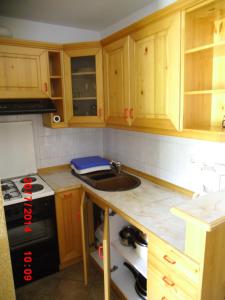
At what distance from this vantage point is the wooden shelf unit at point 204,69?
129 centimetres

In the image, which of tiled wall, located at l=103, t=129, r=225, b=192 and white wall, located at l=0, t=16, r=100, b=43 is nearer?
tiled wall, located at l=103, t=129, r=225, b=192

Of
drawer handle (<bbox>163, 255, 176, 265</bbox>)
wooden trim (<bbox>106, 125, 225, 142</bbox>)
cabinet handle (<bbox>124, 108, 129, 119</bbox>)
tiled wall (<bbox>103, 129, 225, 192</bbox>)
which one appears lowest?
drawer handle (<bbox>163, 255, 176, 265</bbox>)

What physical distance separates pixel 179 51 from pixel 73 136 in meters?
1.54

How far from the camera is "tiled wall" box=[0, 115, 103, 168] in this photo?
7.63ft

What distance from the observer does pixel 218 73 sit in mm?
1370

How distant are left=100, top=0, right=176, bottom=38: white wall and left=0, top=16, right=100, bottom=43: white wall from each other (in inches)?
8.4

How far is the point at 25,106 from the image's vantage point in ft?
6.21

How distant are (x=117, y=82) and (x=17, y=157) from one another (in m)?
1.20

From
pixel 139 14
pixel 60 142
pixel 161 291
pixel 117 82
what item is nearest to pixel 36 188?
pixel 60 142

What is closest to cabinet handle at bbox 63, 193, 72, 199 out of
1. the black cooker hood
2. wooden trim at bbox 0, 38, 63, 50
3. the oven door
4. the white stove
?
the white stove

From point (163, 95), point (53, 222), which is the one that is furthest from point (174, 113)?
point (53, 222)

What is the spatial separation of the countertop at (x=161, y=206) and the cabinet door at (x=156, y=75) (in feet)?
1.76

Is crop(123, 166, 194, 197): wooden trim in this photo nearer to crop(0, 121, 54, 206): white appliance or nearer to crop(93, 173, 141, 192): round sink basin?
crop(93, 173, 141, 192): round sink basin

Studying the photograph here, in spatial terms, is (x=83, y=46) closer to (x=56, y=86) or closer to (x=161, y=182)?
(x=56, y=86)
